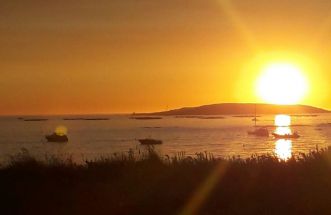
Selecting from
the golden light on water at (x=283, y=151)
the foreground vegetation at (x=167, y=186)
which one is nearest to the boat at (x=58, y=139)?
the golden light on water at (x=283, y=151)

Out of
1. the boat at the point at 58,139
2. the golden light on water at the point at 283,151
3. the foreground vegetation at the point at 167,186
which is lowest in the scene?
the foreground vegetation at the point at 167,186

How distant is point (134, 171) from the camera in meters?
14.0

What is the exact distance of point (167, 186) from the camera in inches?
495

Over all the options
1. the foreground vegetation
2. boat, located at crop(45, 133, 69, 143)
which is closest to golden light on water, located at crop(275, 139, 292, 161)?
the foreground vegetation

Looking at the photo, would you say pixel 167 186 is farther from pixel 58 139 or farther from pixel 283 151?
pixel 58 139

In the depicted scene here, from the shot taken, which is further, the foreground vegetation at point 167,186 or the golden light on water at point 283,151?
the golden light on water at point 283,151

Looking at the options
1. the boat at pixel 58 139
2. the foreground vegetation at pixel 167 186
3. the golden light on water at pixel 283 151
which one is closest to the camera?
the foreground vegetation at pixel 167 186

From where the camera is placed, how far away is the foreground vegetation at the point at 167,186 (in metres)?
10.9

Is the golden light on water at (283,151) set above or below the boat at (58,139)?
below

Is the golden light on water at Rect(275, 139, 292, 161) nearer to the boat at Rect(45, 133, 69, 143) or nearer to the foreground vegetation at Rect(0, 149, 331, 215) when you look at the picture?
the foreground vegetation at Rect(0, 149, 331, 215)

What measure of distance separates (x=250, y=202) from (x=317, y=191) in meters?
1.77

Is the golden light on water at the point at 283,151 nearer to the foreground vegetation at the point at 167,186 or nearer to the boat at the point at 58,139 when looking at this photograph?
the foreground vegetation at the point at 167,186

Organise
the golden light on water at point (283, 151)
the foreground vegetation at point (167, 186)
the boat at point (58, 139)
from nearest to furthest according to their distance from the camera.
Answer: the foreground vegetation at point (167, 186) → the golden light on water at point (283, 151) → the boat at point (58, 139)

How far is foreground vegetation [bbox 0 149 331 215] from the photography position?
35.8ft
